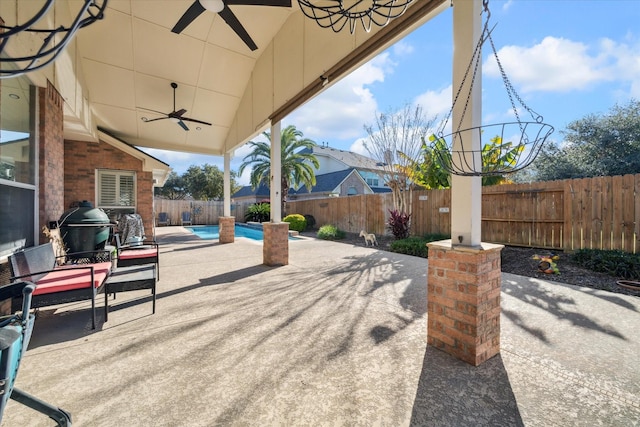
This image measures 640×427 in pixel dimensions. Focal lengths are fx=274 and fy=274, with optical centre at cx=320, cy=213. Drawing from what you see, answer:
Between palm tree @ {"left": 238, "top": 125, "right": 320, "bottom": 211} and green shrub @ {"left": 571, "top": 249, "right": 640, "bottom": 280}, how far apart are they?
1339cm

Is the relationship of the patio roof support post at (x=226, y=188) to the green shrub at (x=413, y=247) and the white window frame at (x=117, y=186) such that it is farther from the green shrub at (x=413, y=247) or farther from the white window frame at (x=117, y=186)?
the green shrub at (x=413, y=247)

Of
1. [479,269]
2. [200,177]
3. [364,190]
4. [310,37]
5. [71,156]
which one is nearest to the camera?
[479,269]

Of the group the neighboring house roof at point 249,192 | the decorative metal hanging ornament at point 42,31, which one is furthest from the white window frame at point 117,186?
the neighboring house roof at point 249,192

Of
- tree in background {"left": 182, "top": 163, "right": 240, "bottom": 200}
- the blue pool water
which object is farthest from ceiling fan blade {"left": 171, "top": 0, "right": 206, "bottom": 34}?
tree in background {"left": 182, "top": 163, "right": 240, "bottom": 200}

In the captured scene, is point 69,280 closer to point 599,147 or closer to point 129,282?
point 129,282

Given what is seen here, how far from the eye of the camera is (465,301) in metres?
2.39

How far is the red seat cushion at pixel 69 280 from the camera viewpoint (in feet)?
9.28

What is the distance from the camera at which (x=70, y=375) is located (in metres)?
2.21

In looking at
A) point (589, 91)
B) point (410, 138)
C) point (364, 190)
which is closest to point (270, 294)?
point (410, 138)

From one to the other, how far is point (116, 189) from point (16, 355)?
9682 mm

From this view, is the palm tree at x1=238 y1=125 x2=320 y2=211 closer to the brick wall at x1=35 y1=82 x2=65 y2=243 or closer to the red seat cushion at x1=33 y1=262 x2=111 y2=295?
the brick wall at x1=35 y1=82 x2=65 y2=243

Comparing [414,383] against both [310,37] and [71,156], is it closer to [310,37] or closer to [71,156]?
[310,37]

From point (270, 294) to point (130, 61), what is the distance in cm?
643

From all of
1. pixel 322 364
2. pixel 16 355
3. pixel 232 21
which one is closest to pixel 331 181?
pixel 232 21
